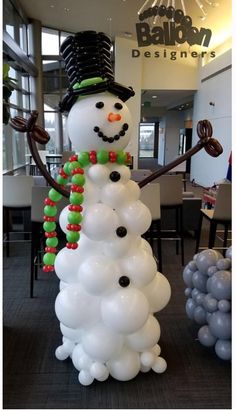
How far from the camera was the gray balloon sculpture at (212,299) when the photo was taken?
202cm

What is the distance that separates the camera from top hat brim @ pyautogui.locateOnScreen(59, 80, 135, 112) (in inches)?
68.6

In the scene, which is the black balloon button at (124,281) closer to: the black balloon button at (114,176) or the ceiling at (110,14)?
the black balloon button at (114,176)

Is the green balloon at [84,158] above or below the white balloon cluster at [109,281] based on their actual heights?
above

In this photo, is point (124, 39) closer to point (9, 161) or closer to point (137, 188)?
point (9, 161)

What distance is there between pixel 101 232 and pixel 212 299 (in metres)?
0.88

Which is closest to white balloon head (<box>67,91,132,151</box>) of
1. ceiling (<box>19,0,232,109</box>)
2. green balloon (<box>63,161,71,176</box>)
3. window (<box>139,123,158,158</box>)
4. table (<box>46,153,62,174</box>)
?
green balloon (<box>63,161,71,176</box>)

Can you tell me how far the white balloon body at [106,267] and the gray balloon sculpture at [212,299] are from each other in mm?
419

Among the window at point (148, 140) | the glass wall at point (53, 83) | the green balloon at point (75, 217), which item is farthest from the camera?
the window at point (148, 140)

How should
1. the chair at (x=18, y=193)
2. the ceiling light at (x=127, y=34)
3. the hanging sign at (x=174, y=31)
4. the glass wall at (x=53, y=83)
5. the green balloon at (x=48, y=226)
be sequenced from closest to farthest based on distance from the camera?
the green balloon at (x=48, y=226), the chair at (x=18, y=193), the hanging sign at (x=174, y=31), the ceiling light at (x=127, y=34), the glass wall at (x=53, y=83)

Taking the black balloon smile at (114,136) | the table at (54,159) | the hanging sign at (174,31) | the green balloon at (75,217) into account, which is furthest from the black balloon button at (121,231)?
the table at (54,159)

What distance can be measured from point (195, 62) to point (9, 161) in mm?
5956

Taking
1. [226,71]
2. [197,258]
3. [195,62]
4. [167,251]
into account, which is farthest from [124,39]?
[197,258]

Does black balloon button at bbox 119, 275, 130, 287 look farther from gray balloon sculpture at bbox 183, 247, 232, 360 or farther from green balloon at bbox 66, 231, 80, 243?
gray balloon sculpture at bbox 183, 247, 232, 360

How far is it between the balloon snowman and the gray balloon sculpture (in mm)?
424
